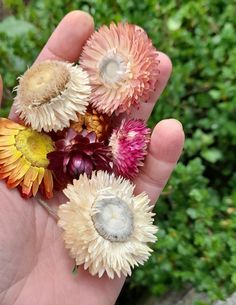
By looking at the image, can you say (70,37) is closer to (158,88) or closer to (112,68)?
(112,68)

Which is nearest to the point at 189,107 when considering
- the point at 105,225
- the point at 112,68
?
the point at 112,68

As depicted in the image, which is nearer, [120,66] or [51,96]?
[51,96]

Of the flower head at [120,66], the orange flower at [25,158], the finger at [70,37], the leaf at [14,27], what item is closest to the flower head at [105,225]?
the orange flower at [25,158]

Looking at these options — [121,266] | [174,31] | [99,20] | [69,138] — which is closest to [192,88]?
[174,31]

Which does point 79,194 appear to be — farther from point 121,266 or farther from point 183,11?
point 183,11

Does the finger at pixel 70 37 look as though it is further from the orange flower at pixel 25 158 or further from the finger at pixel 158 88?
the finger at pixel 158 88

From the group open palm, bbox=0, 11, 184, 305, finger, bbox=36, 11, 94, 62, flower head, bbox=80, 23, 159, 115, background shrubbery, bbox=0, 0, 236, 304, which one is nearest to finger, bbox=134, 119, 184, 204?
open palm, bbox=0, 11, 184, 305
